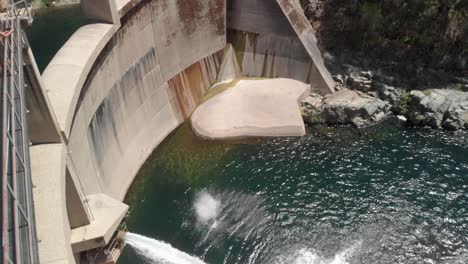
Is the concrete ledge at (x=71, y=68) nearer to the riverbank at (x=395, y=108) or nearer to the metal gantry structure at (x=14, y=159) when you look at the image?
the metal gantry structure at (x=14, y=159)

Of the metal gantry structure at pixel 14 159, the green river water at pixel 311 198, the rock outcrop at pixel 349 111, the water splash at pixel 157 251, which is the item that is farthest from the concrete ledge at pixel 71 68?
the rock outcrop at pixel 349 111

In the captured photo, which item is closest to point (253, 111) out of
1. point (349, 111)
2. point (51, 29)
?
point (349, 111)

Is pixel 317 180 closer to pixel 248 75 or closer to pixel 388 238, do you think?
pixel 388 238

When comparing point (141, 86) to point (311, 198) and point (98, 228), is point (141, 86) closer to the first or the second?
point (311, 198)

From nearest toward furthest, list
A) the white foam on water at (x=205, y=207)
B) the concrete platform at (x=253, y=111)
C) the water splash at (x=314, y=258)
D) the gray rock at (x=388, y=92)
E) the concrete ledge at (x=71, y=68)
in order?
the concrete ledge at (x=71, y=68), the water splash at (x=314, y=258), the white foam on water at (x=205, y=207), the concrete platform at (x=253, y=111), the gray rock at (x=388, y=92)

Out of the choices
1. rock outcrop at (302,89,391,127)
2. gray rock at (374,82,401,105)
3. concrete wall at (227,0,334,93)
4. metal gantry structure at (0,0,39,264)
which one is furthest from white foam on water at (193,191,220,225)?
gray rock at (374,82,401,105)

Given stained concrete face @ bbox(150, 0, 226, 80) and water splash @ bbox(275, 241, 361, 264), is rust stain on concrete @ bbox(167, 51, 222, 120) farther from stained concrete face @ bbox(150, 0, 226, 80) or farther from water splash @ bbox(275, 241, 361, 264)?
water splash @ bbox(275, 241, 361, 264)

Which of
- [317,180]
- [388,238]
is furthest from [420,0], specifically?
[388,238]
